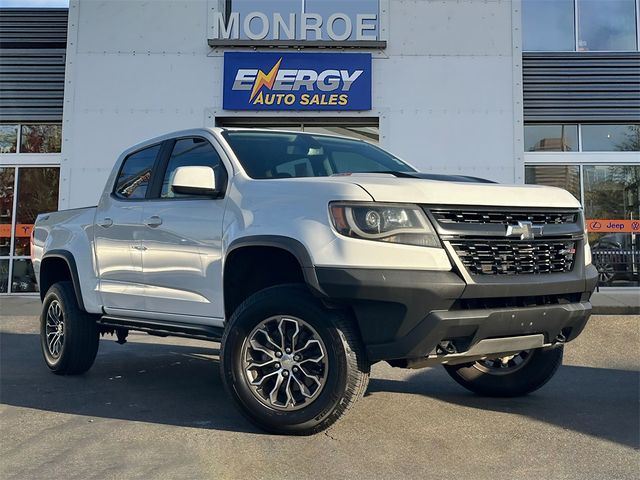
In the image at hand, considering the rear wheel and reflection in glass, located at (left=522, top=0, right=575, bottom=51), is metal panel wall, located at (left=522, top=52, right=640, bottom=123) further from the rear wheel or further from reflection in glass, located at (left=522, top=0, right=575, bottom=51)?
the rear wheel

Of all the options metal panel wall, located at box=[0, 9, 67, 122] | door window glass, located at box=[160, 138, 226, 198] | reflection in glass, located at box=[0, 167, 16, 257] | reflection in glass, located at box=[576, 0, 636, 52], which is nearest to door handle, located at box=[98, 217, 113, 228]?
door window glass, located at box=[160, 138, 226, 198]

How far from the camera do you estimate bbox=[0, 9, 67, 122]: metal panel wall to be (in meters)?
12.7

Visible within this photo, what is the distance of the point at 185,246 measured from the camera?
13.5ft

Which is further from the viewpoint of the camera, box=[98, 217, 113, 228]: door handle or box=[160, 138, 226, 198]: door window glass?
box=[98, 217, 113, 228]: door handle

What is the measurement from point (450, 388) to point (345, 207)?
2.51 metres

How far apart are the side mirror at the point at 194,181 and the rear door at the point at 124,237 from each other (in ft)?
2.90

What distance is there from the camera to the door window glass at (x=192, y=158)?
4211 mm

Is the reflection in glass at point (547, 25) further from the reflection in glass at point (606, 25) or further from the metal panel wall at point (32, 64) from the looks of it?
the metal panel wall at point (32, 64)

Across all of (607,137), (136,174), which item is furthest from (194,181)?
(607,137)

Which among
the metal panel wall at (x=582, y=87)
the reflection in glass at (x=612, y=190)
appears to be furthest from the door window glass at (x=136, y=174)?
the reflection in glass at (x=612, y=190)

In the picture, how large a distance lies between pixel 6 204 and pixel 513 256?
12616 millimetres

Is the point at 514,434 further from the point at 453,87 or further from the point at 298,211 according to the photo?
the point at 453,87

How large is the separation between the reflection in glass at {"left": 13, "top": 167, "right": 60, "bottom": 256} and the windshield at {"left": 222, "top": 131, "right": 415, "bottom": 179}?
986 cm

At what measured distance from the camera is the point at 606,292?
39.1 ft
